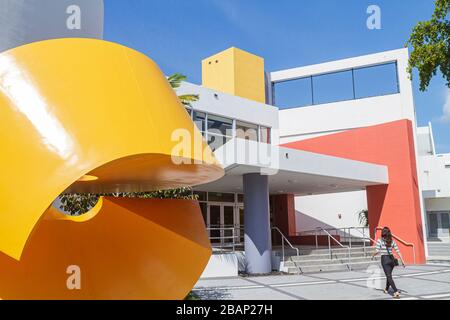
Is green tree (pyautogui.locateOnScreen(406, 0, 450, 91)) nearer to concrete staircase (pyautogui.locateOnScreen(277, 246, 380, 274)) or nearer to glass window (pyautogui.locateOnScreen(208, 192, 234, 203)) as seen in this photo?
concrete staircase (pyautogui.locateOnScreen(277, 246, 380, 274))

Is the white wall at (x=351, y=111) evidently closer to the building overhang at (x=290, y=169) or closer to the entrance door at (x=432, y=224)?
the building overhang at (x=290, y=169)

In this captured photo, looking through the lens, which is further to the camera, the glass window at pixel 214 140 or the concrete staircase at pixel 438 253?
the concrete staircase at pixel 438 253

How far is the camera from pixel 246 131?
2180 centimetres

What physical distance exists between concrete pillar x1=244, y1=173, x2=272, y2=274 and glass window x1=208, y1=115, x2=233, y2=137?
18.8 feet

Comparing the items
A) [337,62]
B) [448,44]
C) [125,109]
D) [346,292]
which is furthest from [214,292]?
[337,62]

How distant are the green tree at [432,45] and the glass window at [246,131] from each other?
30.1 feet

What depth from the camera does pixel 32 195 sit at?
3.71 m

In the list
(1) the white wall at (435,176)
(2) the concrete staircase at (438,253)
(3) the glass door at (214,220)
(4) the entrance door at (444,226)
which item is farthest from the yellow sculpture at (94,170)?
(4) the entrance door at (444,226)

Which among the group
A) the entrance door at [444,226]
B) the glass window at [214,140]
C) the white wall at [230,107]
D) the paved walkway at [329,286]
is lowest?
the paved walkway at [329,286]

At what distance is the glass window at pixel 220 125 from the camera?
19766 mm

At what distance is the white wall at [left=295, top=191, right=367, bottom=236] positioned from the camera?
93.5 feet

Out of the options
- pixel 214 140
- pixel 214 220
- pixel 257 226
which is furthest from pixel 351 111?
pixel 257 226

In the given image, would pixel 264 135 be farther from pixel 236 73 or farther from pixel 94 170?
pixel 94 170
